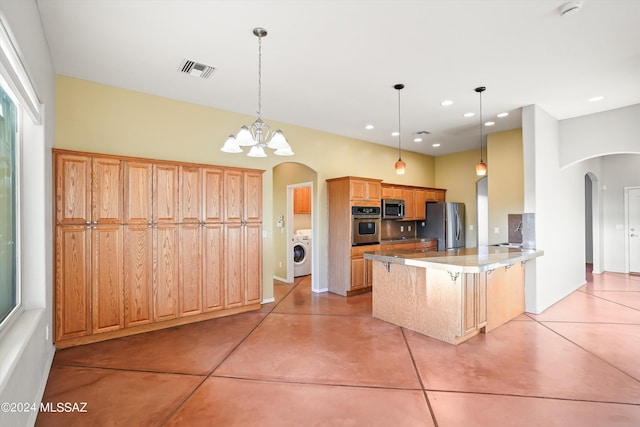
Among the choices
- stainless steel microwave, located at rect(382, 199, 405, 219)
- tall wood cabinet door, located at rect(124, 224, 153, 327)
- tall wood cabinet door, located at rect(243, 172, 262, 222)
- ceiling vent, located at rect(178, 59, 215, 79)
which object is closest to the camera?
ceiling vent, located at rect(178, 59, 215, 79)

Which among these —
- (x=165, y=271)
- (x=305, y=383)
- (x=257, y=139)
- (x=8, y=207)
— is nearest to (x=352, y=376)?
(x=305, y=383)

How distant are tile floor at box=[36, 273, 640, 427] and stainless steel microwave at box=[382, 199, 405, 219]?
115 inches

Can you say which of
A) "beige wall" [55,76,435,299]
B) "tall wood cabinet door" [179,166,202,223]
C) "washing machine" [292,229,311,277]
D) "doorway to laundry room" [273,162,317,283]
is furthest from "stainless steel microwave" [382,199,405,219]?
"tall wood cabinet door" [179,166,202,223]

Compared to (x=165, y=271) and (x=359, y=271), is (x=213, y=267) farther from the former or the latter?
(x=359, y=271)

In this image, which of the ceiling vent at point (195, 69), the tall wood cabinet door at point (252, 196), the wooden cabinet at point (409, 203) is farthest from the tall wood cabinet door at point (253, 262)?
the wooden cabinet at point (409, 203)

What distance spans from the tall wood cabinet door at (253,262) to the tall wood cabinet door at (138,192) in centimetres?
129

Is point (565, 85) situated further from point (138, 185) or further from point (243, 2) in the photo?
Answer: point (138, 185)

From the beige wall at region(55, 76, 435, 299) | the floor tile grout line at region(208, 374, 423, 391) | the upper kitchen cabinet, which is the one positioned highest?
the beige wall at region(55, 76, 435, 299)

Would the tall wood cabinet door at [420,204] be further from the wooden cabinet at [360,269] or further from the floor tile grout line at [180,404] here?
the floor tile grout line at [180,404]

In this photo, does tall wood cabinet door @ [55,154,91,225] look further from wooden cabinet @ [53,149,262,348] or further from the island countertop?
the island countertop

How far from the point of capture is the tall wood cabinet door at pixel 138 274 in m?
3.60

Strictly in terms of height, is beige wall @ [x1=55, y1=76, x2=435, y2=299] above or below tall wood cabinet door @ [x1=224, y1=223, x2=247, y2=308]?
above

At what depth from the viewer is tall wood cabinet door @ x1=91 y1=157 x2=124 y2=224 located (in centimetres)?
340

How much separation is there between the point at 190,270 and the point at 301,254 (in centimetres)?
345
